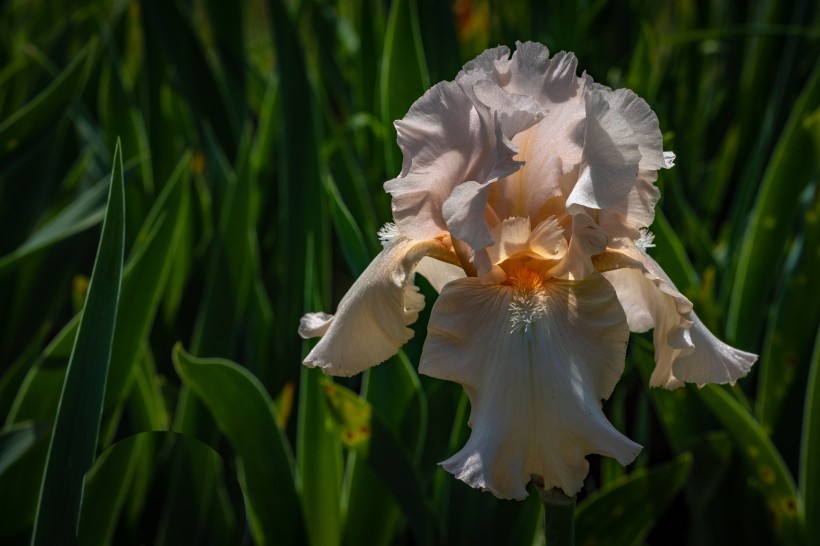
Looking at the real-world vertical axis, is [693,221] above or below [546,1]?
below

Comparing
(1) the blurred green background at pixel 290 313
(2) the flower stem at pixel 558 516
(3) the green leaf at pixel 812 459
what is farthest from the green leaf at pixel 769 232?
(2) the flower stem at pixel 558 516

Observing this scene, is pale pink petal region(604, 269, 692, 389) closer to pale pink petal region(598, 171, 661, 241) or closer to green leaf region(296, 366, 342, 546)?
pale pink petal region(598, 171, 661, 241)

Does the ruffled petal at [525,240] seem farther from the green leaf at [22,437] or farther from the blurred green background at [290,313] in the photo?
the green leaf at [22,437]

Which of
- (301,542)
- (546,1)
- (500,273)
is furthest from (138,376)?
(546,1)

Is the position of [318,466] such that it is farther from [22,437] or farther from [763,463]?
[763,463]

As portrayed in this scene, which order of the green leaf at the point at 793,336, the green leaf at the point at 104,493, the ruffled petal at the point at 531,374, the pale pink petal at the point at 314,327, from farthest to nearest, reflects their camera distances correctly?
the green leaf at the point at 793,336 → the green leaf at the point at 104,493 → the pale pink petal at the point at 314,327 → the ruffled petal at the point at 531,374

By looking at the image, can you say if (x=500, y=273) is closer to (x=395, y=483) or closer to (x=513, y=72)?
(x=513, y=72)

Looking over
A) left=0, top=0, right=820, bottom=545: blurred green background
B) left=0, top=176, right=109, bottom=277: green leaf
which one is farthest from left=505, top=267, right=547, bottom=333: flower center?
left=0, top=176, right=109, bottom=277: green leaf
